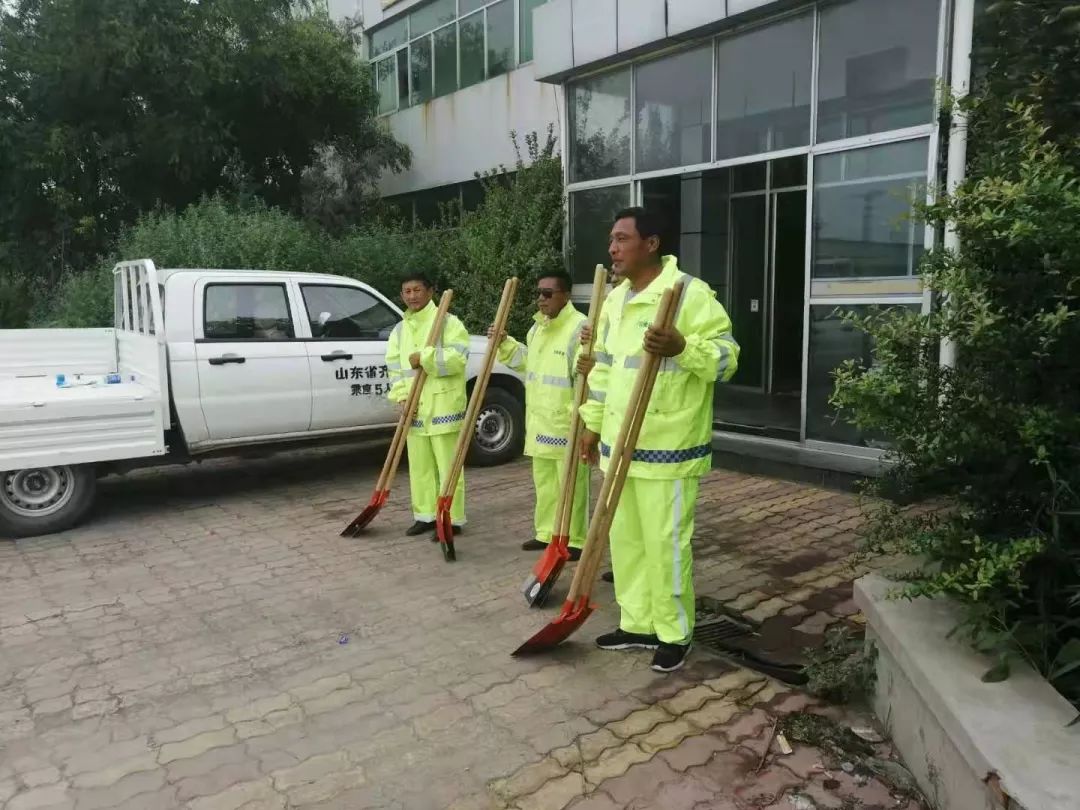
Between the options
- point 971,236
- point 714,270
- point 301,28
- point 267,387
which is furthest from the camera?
point 301,28

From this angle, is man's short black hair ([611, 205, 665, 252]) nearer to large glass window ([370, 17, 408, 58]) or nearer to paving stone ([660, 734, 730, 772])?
paving stone ([660, 734, 730, 772])

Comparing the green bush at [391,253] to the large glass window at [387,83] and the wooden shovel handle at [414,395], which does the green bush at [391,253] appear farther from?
the large glass window at [387,83]

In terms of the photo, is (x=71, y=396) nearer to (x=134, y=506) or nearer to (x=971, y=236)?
(x=134, y=506)

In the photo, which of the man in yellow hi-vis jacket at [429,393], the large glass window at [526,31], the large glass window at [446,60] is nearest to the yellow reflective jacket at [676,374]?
the man in yellow hi-vis jacket at [429,393]

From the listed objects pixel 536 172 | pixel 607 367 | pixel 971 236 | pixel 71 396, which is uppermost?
pixel 536 172

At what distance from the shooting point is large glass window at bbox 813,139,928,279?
653 cm

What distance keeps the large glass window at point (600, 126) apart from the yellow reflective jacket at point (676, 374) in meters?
5.74

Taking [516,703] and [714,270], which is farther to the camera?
[714,270]

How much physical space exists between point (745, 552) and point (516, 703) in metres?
2.38

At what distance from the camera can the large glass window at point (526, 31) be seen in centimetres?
1254

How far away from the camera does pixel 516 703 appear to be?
11.2ft

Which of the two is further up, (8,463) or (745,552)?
(8,463)

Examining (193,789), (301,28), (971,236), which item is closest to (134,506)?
(193,789)

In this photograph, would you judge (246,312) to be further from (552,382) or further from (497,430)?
(552,382)
